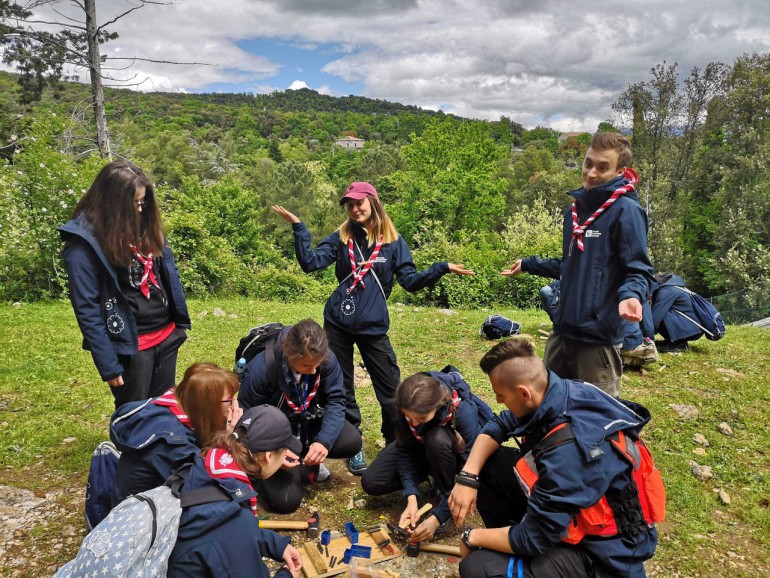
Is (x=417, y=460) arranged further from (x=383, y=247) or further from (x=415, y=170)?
(x=415, y=170)

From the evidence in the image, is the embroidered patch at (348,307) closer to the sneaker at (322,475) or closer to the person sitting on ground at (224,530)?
the sneaker at (322,475)

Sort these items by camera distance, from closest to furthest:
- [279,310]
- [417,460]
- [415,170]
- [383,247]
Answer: [417,460], [383,247], [279,310], [415,170]

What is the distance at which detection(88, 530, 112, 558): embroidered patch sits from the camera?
1896 millimetres

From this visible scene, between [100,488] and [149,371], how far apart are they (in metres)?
0.78

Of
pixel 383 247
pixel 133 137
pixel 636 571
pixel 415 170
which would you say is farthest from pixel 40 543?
pixel 133 137

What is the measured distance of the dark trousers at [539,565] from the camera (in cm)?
239

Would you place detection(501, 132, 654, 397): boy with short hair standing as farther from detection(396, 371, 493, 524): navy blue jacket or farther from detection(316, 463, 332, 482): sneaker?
detection(316, 463, 332, 482): sneaker

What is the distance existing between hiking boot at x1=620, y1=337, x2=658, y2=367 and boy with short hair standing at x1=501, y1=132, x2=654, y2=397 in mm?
3234

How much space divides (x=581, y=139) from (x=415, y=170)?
265 ft

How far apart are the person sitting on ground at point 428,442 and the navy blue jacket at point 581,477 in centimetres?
82

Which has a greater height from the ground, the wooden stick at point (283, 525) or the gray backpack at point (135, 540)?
the gray backpack at point (135, 540)

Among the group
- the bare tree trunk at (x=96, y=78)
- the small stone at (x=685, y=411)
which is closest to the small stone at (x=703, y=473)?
the small stone at (x=685, y=411)

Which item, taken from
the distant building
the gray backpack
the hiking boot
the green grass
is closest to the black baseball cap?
the gray backpack

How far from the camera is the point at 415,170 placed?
30.7m
